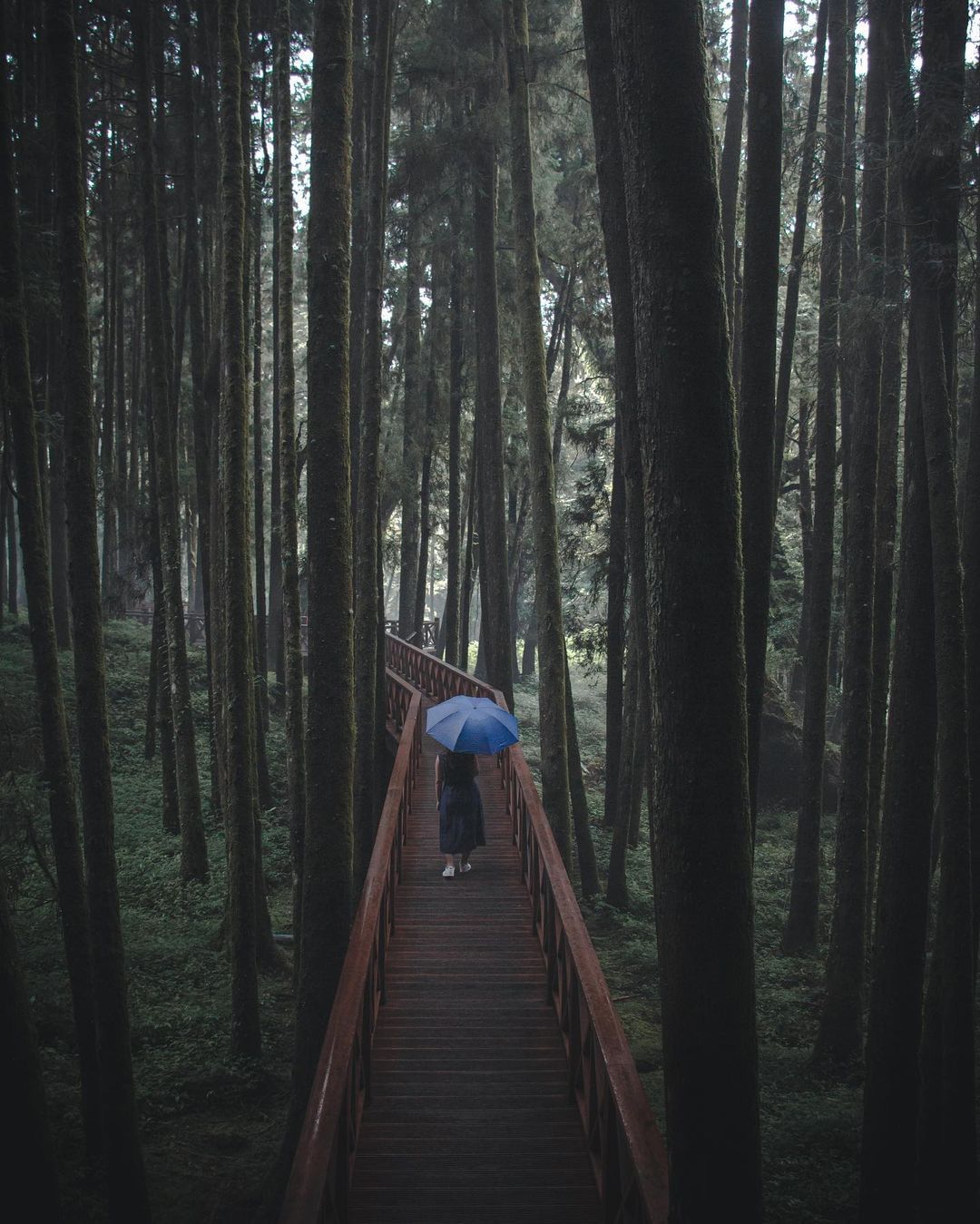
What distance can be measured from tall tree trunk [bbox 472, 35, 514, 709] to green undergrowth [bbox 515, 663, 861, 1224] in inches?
186

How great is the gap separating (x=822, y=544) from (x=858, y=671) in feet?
8.62

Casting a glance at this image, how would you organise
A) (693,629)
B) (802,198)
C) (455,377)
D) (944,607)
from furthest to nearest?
(455,377), (802,198), (944,607), (693,629)

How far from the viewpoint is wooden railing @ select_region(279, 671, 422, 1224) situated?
365cm

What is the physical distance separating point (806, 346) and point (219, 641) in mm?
14377

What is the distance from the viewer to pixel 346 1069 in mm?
4539

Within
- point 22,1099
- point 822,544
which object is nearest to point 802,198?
point 822,544

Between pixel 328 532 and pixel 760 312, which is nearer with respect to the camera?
pixel 760 312

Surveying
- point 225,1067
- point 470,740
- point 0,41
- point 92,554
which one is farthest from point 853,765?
point 0,41

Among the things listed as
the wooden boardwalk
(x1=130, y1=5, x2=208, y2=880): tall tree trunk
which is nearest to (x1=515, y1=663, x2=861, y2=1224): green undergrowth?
the wooden boardwalk

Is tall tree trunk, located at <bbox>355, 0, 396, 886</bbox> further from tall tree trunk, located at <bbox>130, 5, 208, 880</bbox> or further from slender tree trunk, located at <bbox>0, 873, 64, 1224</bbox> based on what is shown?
slender tree trunk, located at <bbox>0, 873, 64, 1224</bbox>

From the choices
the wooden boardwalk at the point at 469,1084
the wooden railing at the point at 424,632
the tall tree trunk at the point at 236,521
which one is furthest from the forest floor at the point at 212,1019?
the wooden railing at the point at 424,632

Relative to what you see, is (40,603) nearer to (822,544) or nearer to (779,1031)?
(779,1031)

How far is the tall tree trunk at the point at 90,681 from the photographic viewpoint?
573 centimetres

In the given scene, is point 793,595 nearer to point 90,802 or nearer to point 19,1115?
point 90,802
